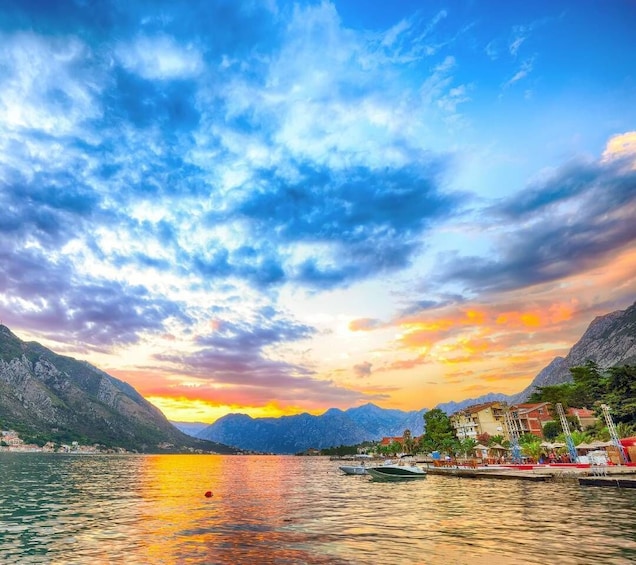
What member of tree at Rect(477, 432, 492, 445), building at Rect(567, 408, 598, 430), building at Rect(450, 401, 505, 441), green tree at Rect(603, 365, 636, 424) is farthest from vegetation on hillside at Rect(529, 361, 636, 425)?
tree at Rect(477, 432, 492, 445)

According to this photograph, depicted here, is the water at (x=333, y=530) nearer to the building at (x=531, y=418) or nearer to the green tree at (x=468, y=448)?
the green tree at (x=468, y=448)

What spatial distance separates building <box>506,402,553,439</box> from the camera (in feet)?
463

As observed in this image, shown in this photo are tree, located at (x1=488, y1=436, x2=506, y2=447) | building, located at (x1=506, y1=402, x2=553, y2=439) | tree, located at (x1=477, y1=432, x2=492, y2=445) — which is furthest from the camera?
building, located at (x1=506, y1=402, x2=553, y2=439)

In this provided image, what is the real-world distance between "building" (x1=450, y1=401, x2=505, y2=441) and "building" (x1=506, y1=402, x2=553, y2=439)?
4085mm

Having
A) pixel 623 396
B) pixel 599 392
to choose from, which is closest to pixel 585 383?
pixel 599 392

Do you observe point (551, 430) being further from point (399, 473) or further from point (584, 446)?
point (399, 473)

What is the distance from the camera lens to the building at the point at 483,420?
480 feet

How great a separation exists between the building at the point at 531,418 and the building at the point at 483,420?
13.4 ft

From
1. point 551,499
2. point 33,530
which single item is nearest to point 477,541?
point 551,499

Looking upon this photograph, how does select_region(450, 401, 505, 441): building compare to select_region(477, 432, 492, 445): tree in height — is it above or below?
above

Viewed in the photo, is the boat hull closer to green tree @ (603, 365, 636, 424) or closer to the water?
the water

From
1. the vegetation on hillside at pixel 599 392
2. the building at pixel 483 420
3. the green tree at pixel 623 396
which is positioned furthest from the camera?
the building at pixel 483 420

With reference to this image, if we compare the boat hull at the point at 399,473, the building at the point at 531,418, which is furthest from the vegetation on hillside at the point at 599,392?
the boat hull at the point at 399,473

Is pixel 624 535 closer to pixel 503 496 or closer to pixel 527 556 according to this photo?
pixel 527 556
